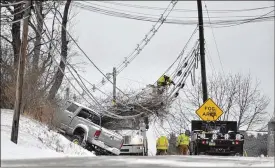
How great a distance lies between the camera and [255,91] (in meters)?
46.8

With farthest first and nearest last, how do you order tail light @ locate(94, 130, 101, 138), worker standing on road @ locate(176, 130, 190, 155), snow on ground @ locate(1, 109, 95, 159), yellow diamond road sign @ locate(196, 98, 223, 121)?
worker standing on road @ locate(176, 130, 190, 155), yellow diamond road sign @ locate(196, 98, 223, 121), tail light @ locate(94, 130, 101, 138), snow on ground @ locate(1, 109, 95, 159)

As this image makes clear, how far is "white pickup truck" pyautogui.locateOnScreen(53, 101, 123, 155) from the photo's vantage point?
864 inches

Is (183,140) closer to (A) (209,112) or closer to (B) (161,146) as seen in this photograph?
(B) (161,146)

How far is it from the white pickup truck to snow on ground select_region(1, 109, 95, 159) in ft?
6.04

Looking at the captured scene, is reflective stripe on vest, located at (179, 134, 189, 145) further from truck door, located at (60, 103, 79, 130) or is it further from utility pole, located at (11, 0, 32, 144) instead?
utility pole, located at (11, 0, 32, 144)

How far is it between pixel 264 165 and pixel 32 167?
209 inches

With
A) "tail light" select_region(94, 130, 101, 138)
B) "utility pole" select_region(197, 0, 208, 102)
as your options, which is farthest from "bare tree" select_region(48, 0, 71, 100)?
"utility pole" select_region(197, 0, 208, 102)

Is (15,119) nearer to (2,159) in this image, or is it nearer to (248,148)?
(2,159)

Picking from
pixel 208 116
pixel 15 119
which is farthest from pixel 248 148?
pixel 15 119

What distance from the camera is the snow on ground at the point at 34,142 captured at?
15492mm

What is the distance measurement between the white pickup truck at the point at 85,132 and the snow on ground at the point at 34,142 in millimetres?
1840

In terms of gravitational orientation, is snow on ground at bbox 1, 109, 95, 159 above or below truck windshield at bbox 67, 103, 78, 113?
below

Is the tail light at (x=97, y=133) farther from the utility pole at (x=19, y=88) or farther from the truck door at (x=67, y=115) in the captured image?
the utility pole at (x=19, y=88)

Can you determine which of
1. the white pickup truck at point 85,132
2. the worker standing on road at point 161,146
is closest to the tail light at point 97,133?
the white pickup truck at point 85,132
